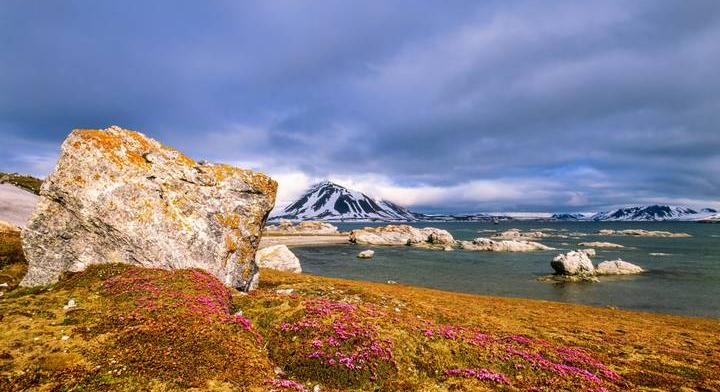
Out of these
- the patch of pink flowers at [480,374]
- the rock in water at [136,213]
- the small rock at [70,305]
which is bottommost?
the patch of pink flowers at [480,374]

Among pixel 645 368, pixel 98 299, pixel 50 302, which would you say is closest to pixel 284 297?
pixel 98 299

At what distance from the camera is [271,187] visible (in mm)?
27875

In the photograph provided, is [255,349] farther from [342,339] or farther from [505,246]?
[505,246]

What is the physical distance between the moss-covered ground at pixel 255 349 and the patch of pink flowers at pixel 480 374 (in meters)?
0.05

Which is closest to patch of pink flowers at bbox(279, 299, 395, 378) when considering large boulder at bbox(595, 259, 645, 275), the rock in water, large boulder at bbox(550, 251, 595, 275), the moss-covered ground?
the moss-covered ground

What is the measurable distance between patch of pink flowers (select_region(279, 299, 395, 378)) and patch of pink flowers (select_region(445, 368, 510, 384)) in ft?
8.27

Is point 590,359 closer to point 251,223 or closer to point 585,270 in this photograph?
point 251,223

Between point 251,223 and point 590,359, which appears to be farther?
point 251,223

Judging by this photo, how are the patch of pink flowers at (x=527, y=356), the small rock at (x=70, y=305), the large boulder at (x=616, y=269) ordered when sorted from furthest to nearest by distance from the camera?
1. the large boulder at (x=616, y=269)
2. the small rock at (x=70, y=305)
3. the patch of pink flowers at (x=527, y=356)

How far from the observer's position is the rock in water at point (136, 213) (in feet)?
64.1

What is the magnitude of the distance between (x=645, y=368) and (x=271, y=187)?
2511 cm

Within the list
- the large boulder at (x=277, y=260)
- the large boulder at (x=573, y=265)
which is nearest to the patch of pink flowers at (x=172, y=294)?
the large boulder at (x=277, y=260)

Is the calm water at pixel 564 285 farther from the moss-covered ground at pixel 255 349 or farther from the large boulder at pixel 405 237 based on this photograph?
the large boulder at pixel 405 237

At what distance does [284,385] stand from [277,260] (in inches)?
2228
